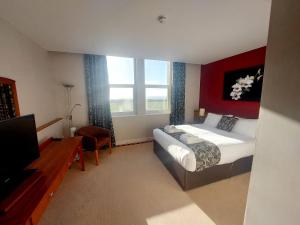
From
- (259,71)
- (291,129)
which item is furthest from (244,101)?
(291,129)

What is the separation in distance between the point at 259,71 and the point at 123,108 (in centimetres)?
321

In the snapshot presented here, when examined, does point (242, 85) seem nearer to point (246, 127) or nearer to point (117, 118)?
point (246, 127)

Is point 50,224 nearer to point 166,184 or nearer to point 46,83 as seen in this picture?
point 166,184

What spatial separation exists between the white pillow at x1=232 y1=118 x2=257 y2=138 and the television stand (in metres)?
3.28

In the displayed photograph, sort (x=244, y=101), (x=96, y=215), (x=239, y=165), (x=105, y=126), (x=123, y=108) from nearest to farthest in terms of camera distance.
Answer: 1. (x=96, y=215)
2. (x=239, y=165)
3. (x=244, y=101)
4. (x=105, y=126)
5. (x=123, y=108)

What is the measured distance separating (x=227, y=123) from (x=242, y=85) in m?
0.93

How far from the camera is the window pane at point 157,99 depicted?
13.2 ft

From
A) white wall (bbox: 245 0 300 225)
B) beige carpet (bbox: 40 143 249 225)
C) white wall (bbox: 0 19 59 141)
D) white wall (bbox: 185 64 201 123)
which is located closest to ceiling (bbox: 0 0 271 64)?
white wall (bbox: 0 19 59 141)

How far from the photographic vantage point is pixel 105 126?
11.6 feet

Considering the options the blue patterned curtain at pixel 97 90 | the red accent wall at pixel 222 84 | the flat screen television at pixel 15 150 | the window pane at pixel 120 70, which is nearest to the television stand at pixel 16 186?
the flat screen television at pixel 15 150

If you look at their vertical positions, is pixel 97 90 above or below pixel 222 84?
below

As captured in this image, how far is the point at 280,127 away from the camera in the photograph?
74 centimetres

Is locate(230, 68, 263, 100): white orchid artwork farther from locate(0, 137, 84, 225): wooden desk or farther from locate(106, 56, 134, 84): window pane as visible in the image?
locate(0, 137, 84, 225): wooden desk

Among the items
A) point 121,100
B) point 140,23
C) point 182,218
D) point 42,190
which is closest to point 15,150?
point 42,190
